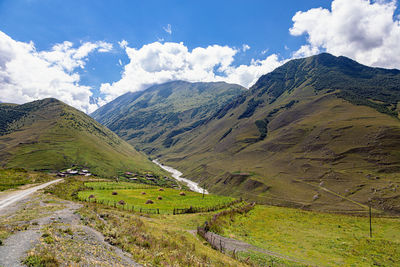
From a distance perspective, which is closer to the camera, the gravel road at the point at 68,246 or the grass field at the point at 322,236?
the gravel road at the point at 68,246

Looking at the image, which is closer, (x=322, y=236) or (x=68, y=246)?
(x=68, y=246)

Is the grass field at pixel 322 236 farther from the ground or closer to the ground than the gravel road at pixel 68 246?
closer to the ground

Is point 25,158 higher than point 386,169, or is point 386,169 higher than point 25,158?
point 386,169

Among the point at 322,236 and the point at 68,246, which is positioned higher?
the point at 68,246

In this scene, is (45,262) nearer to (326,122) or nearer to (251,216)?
(251,216)

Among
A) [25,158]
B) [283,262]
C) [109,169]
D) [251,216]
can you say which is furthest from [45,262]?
[25,158]

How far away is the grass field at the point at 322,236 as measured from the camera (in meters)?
30.0

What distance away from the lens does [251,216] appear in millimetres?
54969

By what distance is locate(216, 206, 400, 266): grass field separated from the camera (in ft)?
98.5

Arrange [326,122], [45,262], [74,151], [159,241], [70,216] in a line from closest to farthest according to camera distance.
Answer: [45,262] < [159,241] < [70,216] < [326,122] < [74,151]

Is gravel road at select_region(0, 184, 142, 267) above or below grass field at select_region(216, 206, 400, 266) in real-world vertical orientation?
above

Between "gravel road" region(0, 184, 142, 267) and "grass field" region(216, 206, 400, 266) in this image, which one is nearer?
"gravel road" region(0, 184, 142, 267)

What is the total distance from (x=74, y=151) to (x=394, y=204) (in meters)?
228

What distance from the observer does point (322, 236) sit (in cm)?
3872
